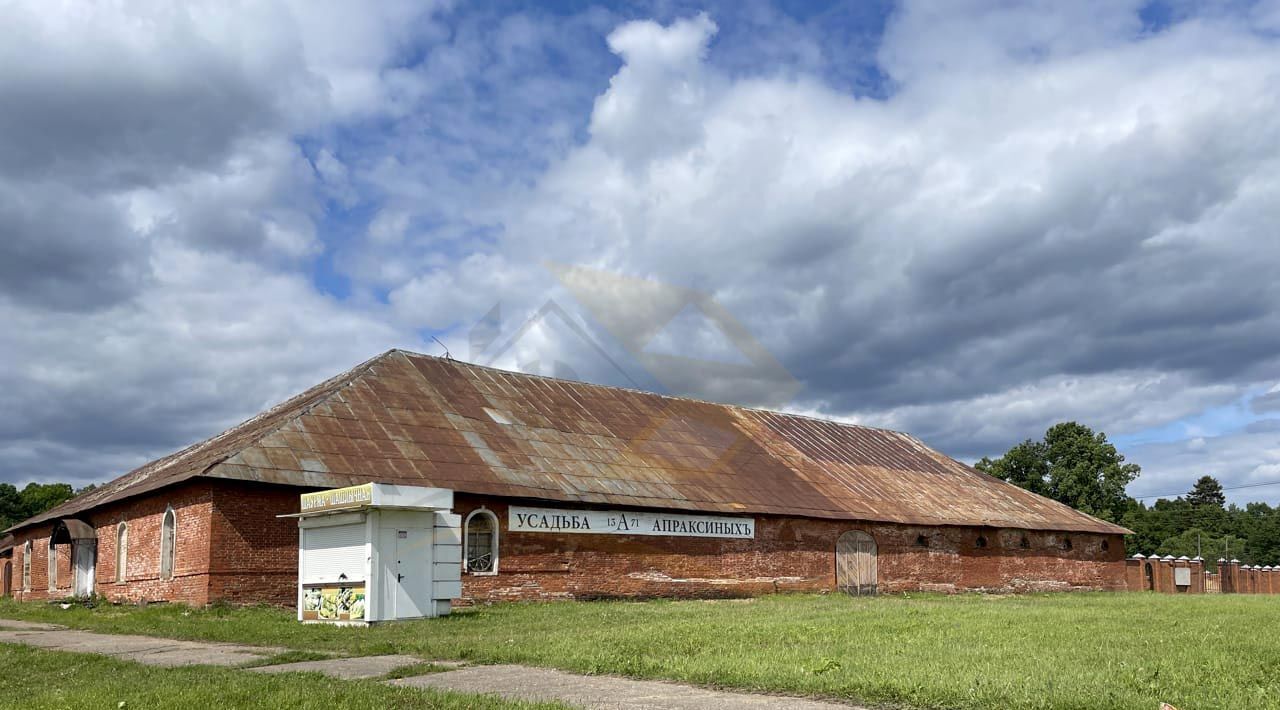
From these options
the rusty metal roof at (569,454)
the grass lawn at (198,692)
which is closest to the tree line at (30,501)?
the rusty metal roof at (569,454)

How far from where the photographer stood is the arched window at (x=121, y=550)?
79.7 feet

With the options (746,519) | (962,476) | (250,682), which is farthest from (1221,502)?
(250,682)

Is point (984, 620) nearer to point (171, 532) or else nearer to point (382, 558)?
point (382, 558)

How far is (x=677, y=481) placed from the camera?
2850 cm

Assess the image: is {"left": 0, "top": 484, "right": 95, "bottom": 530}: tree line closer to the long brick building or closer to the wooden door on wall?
the long brick building

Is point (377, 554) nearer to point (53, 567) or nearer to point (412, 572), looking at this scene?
point (412, 572)

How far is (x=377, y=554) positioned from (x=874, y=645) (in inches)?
356

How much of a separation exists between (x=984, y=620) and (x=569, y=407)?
1707cm

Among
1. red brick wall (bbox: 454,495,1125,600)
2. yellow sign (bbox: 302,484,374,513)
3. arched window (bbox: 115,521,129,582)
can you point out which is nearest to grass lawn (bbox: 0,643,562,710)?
yellow sign (bbox: 302,484,374,513)

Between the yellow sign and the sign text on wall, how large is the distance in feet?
19.3

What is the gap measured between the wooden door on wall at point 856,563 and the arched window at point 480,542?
11.5 meters

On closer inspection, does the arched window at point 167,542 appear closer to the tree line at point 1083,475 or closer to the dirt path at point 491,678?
the dirt path at point 491,678

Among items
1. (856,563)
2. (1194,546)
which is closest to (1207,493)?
(1194,546)

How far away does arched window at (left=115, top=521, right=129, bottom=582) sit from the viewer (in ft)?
79.7
